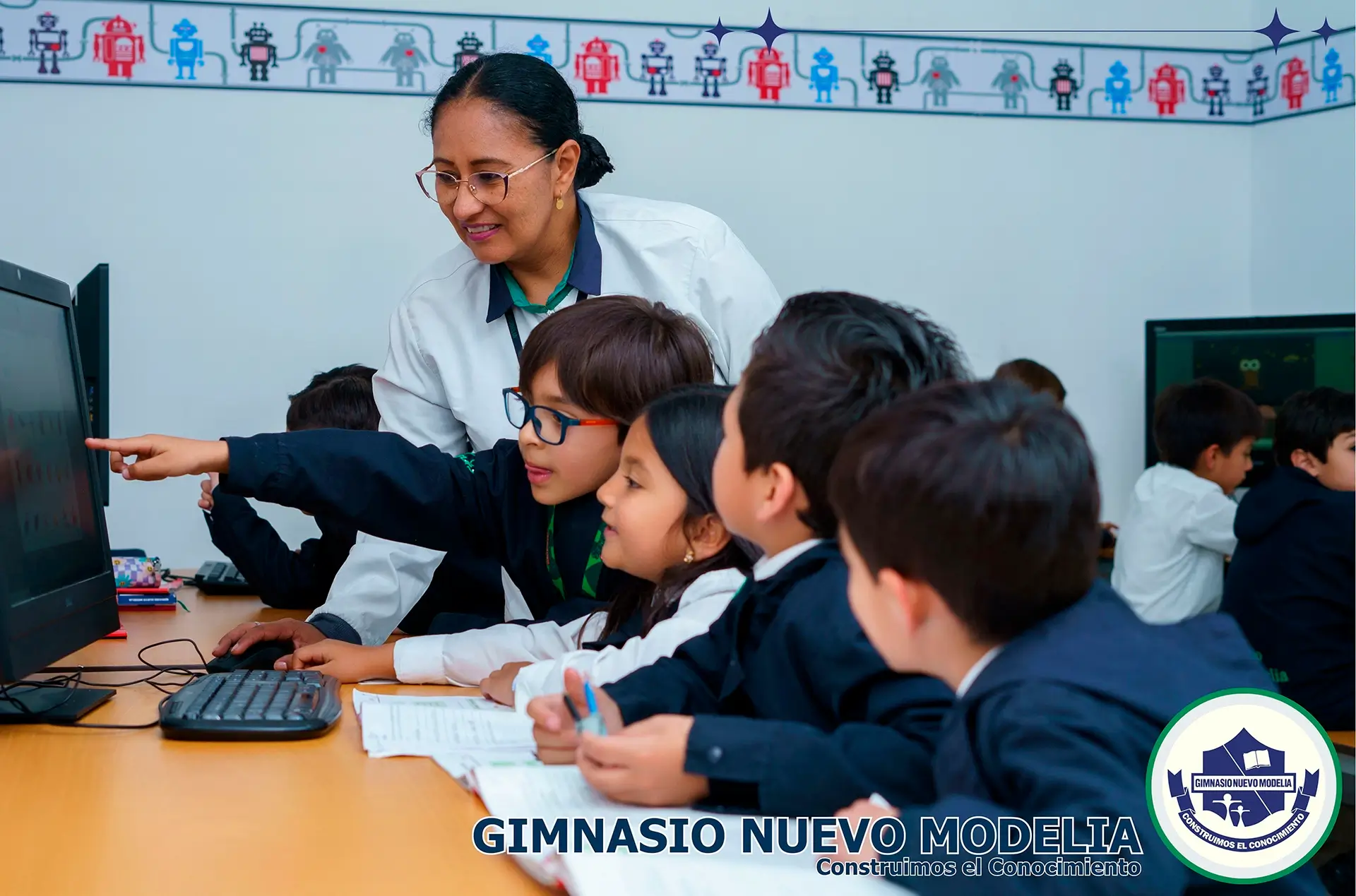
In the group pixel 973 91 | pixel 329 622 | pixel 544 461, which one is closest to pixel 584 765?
pixel 544 461

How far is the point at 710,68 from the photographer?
3434 mm

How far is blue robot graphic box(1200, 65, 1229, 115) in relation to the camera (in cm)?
379

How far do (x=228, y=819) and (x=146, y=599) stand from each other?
4.41 ft

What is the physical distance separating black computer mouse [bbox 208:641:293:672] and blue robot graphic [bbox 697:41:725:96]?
2.36 metres

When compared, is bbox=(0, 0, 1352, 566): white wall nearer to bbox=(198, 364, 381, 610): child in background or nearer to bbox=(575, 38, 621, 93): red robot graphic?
bbox=(575, 38, 621, 93): red robot graphic

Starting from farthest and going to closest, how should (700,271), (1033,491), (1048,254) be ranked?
(1048,254)
(700,271)
(1033,491)


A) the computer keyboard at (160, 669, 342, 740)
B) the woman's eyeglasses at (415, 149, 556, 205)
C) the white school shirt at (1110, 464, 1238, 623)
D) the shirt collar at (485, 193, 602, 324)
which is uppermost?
the woman's eyeglasses at (415, 149, 556, 205)

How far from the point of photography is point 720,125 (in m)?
3.45

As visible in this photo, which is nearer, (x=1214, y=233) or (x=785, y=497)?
(x=785, y=497)

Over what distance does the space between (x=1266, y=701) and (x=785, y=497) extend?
0.35 m

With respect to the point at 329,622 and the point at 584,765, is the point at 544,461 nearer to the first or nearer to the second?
the point at 329,622

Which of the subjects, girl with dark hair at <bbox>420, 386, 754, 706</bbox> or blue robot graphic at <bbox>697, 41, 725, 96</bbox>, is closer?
girl with dark hair at <bbox>420, 386, 754, 706</bbox>

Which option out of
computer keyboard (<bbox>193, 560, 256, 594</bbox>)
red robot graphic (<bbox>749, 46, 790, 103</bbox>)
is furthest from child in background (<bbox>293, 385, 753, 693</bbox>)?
red robot graphic (<bbox>749, 46, 790, 103</bbox>)

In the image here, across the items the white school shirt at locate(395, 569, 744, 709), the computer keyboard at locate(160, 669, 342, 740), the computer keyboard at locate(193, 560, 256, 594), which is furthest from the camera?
the computer keyboard at locate(193, 560, 256, 594)
